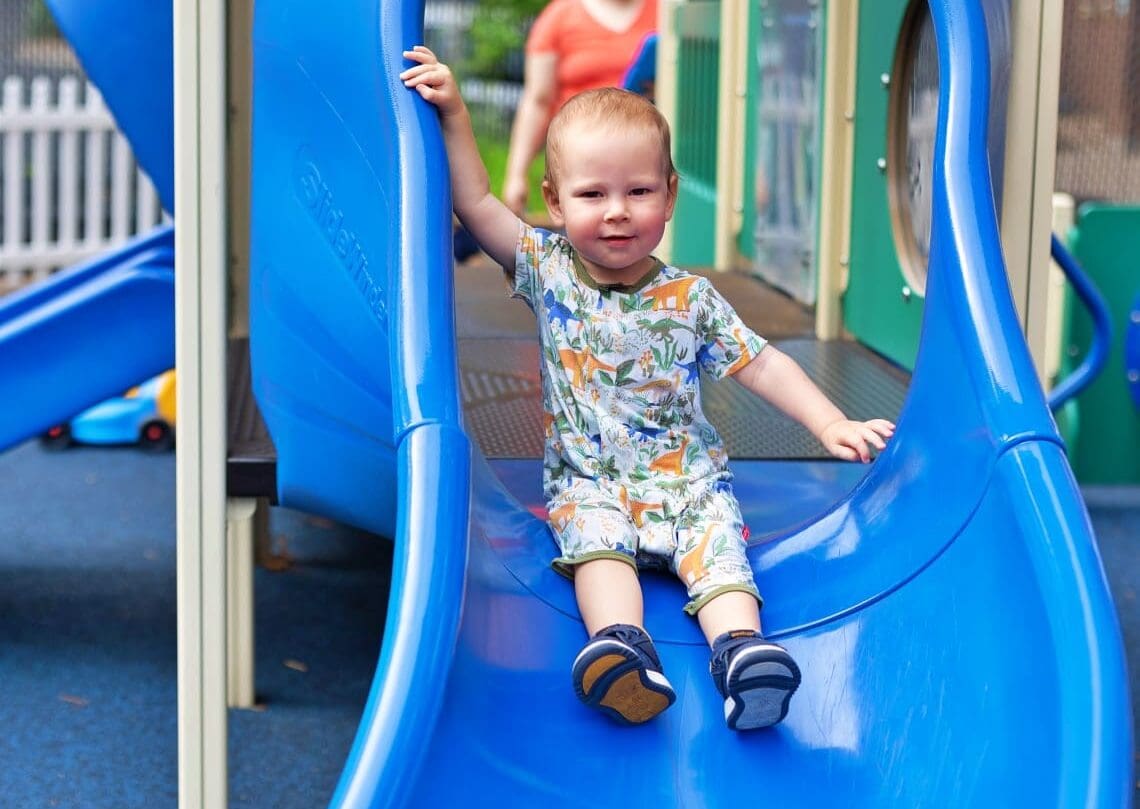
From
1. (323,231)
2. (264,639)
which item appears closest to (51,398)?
(264,639)

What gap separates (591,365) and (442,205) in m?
0.31

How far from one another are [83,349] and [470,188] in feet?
4.60

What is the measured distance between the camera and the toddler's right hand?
226 centimetres

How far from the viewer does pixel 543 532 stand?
7.54 feet

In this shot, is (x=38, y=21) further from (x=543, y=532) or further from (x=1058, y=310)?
(x=543, y=532)

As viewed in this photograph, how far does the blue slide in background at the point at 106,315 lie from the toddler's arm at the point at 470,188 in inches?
49.7

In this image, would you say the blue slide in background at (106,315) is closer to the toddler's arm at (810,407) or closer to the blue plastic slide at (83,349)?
the blue plastic slide at (83,349)

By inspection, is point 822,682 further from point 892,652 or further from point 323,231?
point 323,231

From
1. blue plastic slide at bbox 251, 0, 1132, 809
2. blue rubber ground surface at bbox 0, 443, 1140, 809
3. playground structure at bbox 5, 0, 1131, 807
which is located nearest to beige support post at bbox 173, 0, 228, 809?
playground structure at bbox 5, 0, 1131, 807

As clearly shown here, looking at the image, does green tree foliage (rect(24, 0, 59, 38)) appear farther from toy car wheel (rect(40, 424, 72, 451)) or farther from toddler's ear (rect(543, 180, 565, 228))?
toddler's ear (rect(543, 180, 565, 228))

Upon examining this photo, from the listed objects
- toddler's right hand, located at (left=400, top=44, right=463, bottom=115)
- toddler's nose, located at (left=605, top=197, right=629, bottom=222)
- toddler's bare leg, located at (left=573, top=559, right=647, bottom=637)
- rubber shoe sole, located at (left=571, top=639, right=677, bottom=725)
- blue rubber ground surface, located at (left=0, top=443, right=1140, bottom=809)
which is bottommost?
blue rubber ground surface, located at (left=0, top=443, right=1140, bottom=809)

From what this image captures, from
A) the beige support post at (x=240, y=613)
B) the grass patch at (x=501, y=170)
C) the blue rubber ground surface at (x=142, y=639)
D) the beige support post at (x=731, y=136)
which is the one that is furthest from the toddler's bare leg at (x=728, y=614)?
the grass patch at (x=501, y=170)

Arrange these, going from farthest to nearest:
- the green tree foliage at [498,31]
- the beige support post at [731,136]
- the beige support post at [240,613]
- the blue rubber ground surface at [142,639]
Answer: the green tree foliage at [498,31] < the beige support post at [731,136] < the beige support post at [240,613] < the blue rubber ground surface at [142,639]

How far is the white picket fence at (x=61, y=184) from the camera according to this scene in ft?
28.6
